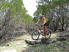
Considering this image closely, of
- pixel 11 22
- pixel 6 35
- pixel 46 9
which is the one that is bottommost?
pixel 6 35

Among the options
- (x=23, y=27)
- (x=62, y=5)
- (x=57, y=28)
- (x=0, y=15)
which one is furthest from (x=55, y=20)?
(x=0, y=15)

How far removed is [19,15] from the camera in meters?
20.1

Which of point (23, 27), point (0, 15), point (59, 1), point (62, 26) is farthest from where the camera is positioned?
point (23, 27)

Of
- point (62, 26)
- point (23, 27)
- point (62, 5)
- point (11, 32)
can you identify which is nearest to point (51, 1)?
point (62, 5)

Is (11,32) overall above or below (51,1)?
below

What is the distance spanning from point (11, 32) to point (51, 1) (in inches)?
280

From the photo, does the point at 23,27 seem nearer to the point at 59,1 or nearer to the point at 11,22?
the point at 11,22

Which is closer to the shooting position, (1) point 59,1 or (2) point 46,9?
(1) point 59,1

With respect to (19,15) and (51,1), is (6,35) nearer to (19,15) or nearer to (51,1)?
(19,15)

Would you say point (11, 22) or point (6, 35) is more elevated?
point (11, 22)

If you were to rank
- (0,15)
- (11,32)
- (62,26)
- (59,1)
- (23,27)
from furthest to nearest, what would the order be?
(23,27) → (62,26) → (59,1) → (11,32) → (0,15)

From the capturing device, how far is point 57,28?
70.4 ft

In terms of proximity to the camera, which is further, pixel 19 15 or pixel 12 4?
pixel 19 15

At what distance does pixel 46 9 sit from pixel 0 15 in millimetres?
8338
